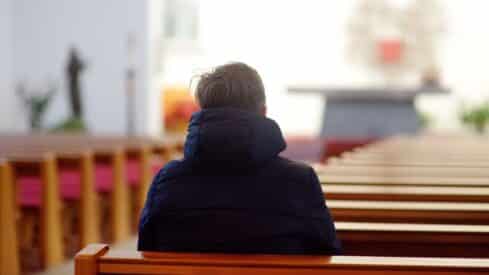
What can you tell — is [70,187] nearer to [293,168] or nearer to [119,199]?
[119,199]

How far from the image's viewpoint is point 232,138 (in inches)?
68.6

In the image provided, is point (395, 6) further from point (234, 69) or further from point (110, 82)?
point (234, 69)

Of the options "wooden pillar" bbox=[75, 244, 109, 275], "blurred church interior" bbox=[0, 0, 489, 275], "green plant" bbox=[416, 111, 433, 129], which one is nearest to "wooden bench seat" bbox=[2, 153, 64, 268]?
"blurred church interior" bbox=[0, 0, 489, 275]

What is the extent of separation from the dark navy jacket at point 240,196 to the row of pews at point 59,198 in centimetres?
223

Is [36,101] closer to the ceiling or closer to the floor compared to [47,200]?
closer to the ceiling

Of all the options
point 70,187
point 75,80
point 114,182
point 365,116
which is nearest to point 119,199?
point 114,182

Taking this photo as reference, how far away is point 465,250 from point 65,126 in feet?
30.8

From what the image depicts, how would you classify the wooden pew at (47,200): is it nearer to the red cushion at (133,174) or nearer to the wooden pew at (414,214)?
the red cushion at (133,174)

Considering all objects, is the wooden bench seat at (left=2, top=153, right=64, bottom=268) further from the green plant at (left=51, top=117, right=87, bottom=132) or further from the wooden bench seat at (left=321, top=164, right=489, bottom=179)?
the green plant at (left=51, top=117, right=87, bottom=132)

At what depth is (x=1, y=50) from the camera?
11.6 m

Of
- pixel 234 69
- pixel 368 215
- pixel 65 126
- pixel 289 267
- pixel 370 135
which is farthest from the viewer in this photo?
pixel 65 126

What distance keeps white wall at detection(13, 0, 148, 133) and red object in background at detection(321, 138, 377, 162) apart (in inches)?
157

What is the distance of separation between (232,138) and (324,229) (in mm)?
266

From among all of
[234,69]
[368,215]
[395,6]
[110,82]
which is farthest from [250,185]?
[395,6]
